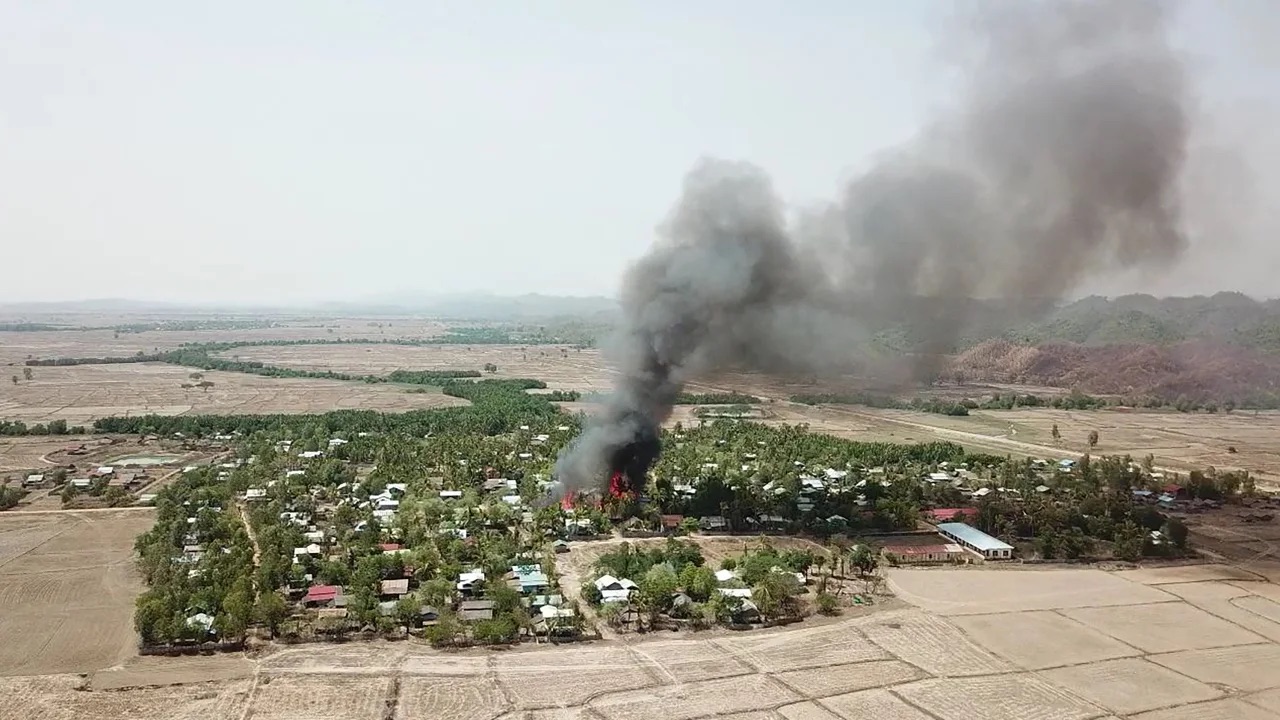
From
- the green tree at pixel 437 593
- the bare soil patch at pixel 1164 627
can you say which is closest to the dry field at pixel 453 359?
the green tree at pixel 437 593

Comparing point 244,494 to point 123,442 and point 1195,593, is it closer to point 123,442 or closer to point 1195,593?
point 123,442

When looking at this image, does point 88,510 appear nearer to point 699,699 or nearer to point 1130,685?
point 699,699

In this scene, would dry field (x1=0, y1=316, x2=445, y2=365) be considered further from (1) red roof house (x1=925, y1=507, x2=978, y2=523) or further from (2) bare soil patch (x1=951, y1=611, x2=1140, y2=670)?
(2) bare soil patch (x1=951, y1=611, x2=1140, y2=670)

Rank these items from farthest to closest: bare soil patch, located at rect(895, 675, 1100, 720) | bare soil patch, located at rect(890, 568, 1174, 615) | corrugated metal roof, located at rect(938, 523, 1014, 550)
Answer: corrugated metal roof, located at rect(938, 523, 1014, 550), bare soil patch, located at rect(890, 568, 1174, 615), bare soil patch, located at rect(895, 675, 1100, 720)

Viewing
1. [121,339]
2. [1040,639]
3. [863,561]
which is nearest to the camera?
[1040,639]

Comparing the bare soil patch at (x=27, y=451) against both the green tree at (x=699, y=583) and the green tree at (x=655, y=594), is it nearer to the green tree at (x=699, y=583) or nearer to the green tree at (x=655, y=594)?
the green tree at (x=655, y=594)

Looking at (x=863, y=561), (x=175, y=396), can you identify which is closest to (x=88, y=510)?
(x=863, y=561)

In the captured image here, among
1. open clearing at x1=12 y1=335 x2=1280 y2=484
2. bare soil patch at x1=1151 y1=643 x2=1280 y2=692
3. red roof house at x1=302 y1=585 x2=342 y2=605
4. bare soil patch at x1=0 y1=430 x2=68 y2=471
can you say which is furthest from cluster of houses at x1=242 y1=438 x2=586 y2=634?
bare soil patch at x1=0 y1=430 x2=68 y2=471

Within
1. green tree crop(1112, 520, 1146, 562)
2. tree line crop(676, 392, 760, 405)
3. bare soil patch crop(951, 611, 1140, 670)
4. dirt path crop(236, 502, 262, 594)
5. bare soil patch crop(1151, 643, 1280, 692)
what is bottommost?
dirt path crop(236, 502, 262, 594)
